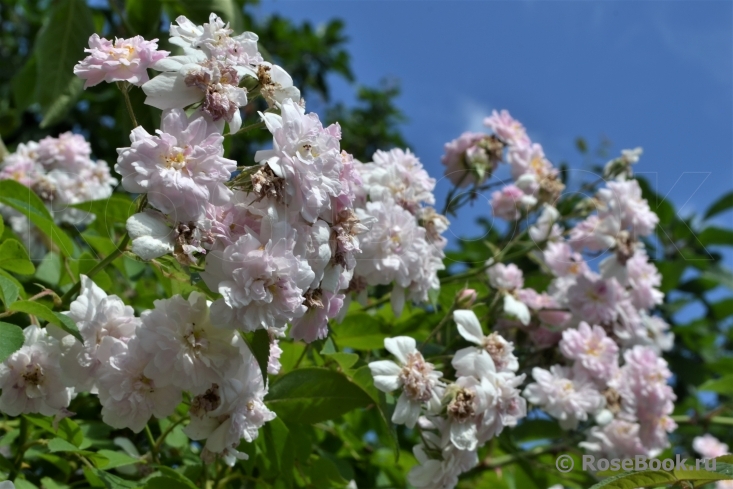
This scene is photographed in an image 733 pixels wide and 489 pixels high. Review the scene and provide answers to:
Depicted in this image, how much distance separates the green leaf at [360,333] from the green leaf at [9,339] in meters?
0.61

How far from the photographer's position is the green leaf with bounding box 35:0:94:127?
5.74 feet

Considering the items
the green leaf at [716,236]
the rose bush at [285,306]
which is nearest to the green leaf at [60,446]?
the rose bush at [285,306]

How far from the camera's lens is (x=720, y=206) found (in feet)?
11.7

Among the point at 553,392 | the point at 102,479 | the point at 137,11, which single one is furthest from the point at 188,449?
the point at 137,11

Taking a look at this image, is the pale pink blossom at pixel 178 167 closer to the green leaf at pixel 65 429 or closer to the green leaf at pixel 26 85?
the green leaf at pixel 65 429

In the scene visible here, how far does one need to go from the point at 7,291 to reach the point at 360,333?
25.7 inches

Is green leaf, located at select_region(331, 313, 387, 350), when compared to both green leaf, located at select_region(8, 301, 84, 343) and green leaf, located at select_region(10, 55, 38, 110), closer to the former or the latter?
green leaf, located at select_region(8, 301, 84, 343)

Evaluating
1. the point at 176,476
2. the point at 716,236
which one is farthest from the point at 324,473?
the point at 716,236

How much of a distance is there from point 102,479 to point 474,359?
638 mm

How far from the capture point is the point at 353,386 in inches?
48.0

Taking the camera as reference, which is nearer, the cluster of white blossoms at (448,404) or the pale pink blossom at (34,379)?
the pale pink blossom at (34,379)

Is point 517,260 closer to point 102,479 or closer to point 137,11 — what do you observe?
point 137,11

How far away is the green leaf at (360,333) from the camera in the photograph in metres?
1.41

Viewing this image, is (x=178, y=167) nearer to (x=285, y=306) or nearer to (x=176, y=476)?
(x=285, y=306)
